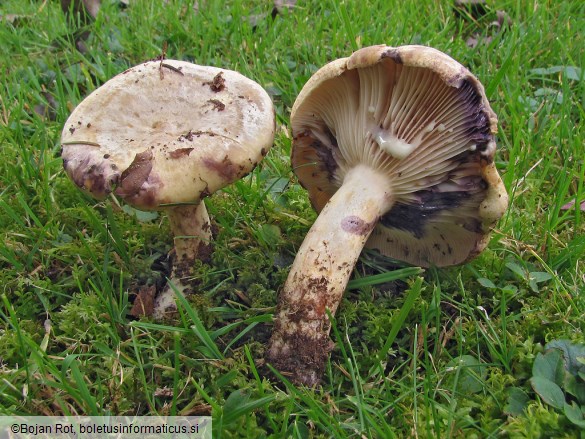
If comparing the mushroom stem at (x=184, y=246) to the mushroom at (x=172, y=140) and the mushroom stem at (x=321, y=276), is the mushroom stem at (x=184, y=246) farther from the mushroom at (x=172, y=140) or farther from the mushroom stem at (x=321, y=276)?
the mushroom stem at (x=321, y=276)

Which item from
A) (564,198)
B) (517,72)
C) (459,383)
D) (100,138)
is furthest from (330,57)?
(459,383)

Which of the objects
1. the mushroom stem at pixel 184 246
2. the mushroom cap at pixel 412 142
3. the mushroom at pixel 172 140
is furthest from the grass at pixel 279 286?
the mushroom at pixel 172 140

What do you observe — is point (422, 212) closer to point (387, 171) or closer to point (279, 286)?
point (387, 171)

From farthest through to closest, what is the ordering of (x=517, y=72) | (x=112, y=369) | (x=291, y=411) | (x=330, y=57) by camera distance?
(x=330, y=57)
(x=517, y=72)
(x=112, y=369)
(x=291, y=411)

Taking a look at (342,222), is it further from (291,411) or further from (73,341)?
(73,341)

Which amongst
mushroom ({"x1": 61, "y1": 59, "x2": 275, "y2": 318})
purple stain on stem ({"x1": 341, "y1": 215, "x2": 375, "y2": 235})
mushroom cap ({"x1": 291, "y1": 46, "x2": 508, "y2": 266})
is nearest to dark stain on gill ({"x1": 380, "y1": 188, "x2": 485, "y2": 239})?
mushroom cap ({"x1": 291, "y1": 46, "x2": 508, "y2": 266})

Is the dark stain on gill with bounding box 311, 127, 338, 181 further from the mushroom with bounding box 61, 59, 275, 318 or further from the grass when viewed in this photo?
the mushroom with bounding box 61, 59, 275, 318
